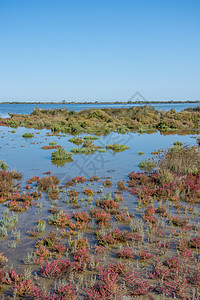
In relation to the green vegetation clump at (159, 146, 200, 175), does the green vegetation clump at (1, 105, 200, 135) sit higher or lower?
higher

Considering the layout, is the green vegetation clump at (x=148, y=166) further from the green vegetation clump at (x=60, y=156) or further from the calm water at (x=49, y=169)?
the green vegetation clump at (x=60, y=156)

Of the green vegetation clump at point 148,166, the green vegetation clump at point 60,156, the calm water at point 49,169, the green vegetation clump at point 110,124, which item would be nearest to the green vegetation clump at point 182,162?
the green vegetation clump at point 148,166

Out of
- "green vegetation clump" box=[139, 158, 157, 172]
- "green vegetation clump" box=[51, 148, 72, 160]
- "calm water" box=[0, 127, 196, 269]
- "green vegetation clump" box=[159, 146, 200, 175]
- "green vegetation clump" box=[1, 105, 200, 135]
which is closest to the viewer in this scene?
"calm water" box=[0, 127, 196, 269]

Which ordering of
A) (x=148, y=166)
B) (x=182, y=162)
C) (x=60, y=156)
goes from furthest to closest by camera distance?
1. (x=60, y=156)
2. (x=148, y=166)
3. (x=182, y=162)

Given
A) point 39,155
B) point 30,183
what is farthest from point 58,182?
point 39,155

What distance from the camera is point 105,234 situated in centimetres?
686

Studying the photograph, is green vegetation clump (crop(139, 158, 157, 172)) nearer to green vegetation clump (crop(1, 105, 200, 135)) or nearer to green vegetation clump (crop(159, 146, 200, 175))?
green vegetation clump (crop(159, 146, 200, 175))

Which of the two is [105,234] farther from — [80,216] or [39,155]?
[39,155]

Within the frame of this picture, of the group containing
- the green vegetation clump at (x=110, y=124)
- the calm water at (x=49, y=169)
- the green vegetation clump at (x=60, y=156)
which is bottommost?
the calm water at (x=49, y=169)

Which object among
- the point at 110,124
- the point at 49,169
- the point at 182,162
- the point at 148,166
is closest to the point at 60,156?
the point at 49,169

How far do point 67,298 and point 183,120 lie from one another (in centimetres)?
4527

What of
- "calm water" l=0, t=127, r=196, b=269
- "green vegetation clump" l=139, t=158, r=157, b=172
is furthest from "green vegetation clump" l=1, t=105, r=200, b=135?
"green vegetation clump" l=139, t=158, r=157, b=172

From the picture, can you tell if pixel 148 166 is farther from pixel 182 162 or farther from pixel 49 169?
pixel 49 169

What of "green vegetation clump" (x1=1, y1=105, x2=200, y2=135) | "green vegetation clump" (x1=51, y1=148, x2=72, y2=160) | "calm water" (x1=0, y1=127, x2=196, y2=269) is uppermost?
"green vegetation clump" (x1=1, y1=105, x2=200, y2=135)
